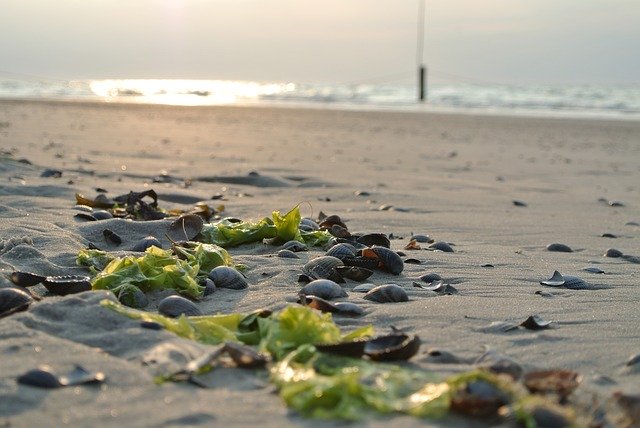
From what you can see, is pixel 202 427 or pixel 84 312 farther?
pixel 84 312

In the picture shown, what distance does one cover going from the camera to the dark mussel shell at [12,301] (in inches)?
106

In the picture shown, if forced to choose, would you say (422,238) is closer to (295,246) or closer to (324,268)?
(295,246)

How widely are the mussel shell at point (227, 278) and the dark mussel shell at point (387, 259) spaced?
70 cm

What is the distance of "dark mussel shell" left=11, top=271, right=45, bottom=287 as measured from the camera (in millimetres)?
3078

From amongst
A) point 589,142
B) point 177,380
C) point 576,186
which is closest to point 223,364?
point 177,380

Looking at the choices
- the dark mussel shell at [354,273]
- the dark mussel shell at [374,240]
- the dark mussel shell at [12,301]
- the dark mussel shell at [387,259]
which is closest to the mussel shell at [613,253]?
the dark mussel shell at [374,240]

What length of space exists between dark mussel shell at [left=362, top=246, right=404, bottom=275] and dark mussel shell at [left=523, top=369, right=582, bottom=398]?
1574mm

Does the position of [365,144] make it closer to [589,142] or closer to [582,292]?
[589,142]

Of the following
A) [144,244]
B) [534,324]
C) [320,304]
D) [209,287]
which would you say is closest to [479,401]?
[534,324]

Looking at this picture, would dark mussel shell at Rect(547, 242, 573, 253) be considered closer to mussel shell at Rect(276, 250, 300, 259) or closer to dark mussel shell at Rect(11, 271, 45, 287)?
mussel shell at Rect(276, 250, 300, 259)

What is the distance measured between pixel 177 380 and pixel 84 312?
644mm

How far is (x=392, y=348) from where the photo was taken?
2.46 meters

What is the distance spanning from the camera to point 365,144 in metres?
13.5

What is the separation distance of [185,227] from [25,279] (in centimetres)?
143
